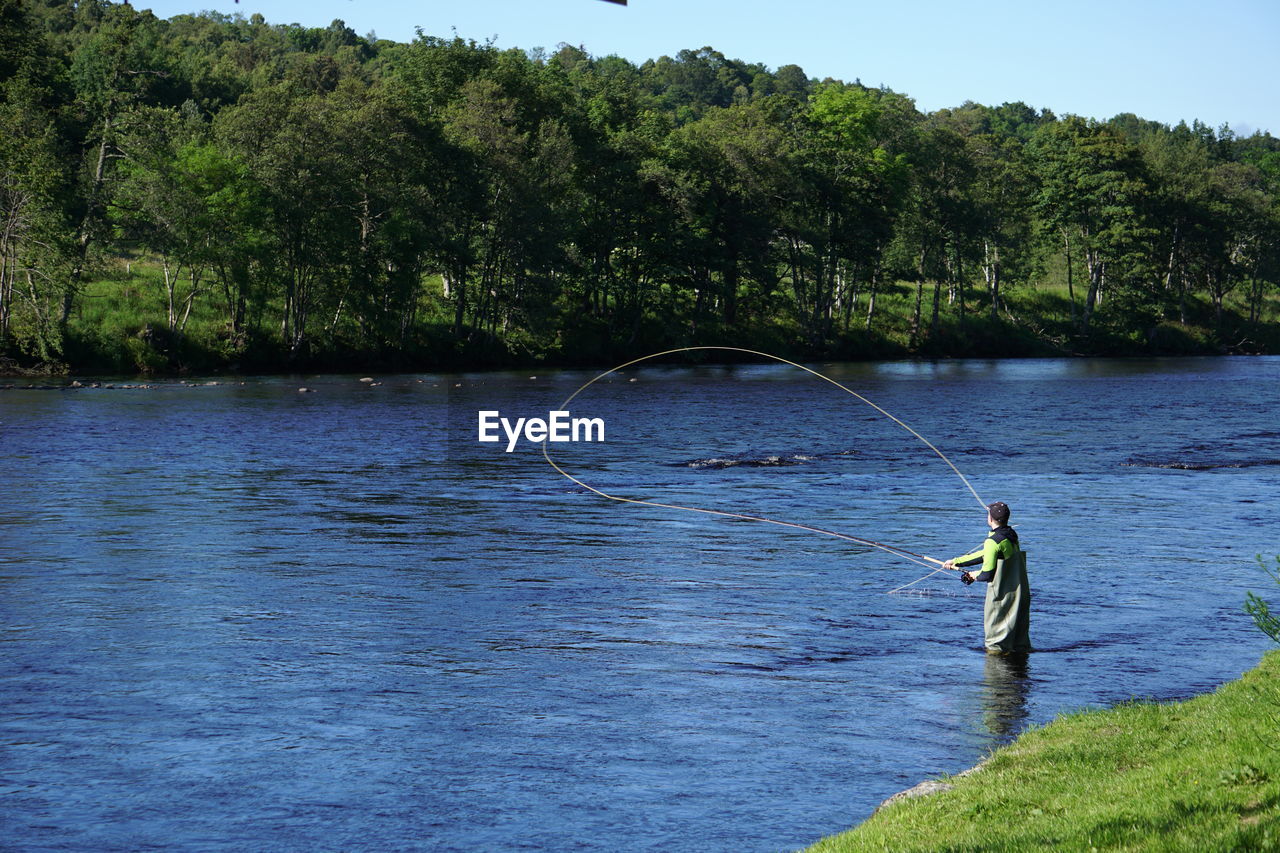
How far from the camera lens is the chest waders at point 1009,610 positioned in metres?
13.6

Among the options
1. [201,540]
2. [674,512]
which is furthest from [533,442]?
[201,540]

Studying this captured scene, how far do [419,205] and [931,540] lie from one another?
5239 cm

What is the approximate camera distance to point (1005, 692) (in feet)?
40.3

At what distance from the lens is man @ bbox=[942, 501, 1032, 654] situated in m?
13.5

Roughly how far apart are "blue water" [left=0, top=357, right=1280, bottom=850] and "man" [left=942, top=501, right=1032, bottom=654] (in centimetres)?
52

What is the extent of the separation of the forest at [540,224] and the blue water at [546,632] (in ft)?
95.6

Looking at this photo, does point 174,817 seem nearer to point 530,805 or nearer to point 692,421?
point 530,805

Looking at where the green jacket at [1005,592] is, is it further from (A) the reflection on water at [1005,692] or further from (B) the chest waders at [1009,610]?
(A) the reflection on water at [1005,692]

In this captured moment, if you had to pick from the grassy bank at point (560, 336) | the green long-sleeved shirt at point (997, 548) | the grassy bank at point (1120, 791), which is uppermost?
the grassy bank at point (560, 336)

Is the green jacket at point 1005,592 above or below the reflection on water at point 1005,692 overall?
above

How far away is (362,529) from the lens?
22719mm

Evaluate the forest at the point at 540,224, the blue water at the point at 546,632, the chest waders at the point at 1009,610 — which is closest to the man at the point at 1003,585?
the chest waders at the point at 1009,610

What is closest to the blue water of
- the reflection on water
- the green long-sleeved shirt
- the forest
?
the reflection on water

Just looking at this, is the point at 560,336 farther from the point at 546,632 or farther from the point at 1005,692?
the point at 1005,692
